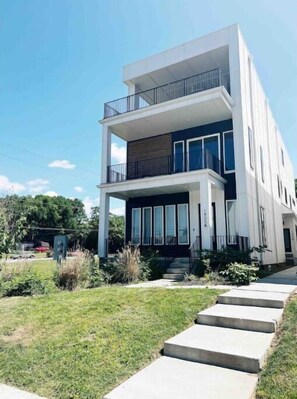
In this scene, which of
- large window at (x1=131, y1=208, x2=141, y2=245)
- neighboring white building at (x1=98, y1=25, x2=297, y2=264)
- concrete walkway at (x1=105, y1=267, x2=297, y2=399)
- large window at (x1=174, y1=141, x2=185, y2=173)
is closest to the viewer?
concrete walkway at (x1=105, y1=267, x2=297, y2=399)

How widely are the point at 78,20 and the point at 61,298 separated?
1049 cm

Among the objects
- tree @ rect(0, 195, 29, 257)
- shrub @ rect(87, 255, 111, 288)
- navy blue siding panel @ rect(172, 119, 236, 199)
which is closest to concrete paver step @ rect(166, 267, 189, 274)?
shrub @ rect(87, 255, 111, 288)

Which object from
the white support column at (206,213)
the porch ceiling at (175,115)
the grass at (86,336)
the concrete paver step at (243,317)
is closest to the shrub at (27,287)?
the grass at (86,336)

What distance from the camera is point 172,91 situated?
51.7ft

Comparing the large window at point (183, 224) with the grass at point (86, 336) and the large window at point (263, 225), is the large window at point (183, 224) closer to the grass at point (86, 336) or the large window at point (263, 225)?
the large window at point (263, 225)

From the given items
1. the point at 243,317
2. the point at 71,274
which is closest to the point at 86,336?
the point at 243,317

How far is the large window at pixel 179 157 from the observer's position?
14.3 metres

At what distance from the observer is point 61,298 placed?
682 centimetres

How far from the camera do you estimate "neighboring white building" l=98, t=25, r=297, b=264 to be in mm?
12352

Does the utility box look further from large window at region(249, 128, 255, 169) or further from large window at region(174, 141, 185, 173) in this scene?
large window at region(249, 128, 255, 169)

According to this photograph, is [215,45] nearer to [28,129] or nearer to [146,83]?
[146,83]

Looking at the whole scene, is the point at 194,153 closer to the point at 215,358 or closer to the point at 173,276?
the point at 173,276

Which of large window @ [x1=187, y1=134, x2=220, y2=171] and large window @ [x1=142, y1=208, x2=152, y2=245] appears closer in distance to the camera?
large window @ [x1=187, y1=134, x2=220, y2=171]

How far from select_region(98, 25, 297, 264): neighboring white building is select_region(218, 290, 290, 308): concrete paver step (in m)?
→ 5.01
